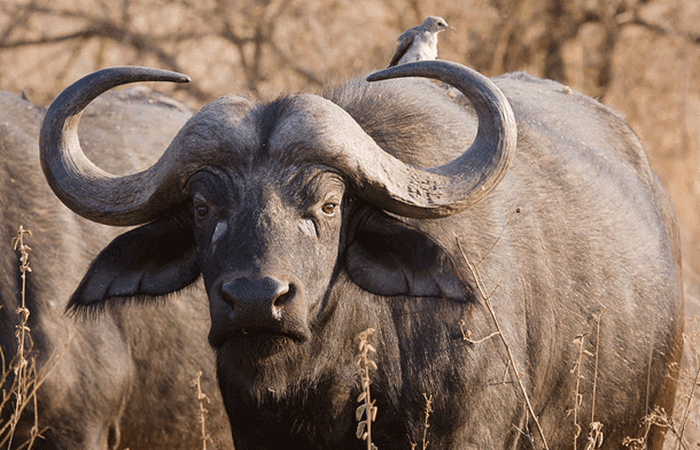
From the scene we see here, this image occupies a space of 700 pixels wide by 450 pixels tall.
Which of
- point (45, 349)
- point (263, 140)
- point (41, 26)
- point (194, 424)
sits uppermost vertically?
point (41, 26)

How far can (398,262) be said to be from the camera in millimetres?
3670

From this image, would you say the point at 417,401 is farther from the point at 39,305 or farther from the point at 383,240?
the point at 39,305

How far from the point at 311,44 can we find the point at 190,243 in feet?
26.8

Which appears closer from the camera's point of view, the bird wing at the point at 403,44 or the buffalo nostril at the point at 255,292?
the buffalo nostril at the point at 255,292

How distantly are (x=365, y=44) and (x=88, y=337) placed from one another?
754 cm

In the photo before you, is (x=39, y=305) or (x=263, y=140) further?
(x=39, y=305)

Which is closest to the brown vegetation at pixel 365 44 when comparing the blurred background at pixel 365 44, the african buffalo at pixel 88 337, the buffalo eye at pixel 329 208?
the blurred background at pixel 365 44

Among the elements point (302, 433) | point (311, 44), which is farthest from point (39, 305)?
point (311, 44)

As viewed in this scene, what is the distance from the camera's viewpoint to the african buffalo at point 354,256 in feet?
11.2

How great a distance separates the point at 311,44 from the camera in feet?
38.6

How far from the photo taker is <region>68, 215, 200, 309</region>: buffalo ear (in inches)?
152

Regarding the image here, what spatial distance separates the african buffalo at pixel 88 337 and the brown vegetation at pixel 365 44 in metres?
6.42

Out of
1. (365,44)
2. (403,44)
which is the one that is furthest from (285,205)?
(365,44)

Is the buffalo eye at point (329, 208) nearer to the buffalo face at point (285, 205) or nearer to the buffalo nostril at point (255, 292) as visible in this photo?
the buffalo face at point (285, 205)
